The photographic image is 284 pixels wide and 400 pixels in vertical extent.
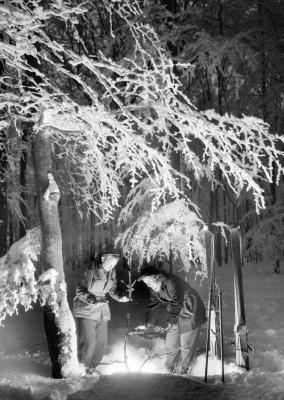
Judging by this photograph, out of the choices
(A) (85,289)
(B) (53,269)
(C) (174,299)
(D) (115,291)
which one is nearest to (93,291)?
(A) (85,289)

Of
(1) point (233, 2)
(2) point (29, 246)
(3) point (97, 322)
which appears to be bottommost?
(3) point (97, 322)

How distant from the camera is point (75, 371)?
568 cm

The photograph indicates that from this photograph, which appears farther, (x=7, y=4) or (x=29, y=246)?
(x=29, y=246)

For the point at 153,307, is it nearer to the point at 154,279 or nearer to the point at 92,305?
the point at 154,279

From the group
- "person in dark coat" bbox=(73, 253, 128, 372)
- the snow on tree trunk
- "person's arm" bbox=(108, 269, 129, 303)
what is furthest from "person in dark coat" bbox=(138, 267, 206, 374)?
the snow on tree trunk

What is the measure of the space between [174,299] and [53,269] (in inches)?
75.8

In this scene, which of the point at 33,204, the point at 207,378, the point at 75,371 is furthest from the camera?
the point at 33,204

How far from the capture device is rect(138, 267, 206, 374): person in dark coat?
603cm

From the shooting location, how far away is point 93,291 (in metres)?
6.53

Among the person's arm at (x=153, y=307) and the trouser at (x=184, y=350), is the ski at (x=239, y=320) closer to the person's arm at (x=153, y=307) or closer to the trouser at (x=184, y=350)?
the trouser at (x=184, y=350)

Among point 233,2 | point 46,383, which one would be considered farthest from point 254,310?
point 233,2

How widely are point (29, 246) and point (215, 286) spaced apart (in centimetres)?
277

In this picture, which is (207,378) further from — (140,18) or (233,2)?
(233,2)

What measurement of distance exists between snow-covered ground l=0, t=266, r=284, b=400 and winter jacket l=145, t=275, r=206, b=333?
2.40ft
